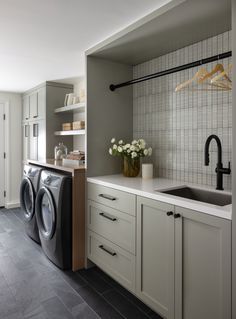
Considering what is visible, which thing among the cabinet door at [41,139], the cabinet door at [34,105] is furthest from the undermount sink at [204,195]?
the cabinet door at [34,105]

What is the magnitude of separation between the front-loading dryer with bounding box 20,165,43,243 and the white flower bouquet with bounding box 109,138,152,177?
113cm

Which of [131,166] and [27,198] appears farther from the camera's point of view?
[27,198]

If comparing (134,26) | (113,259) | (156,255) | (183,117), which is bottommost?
(113,259)

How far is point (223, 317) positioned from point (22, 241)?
2591mm

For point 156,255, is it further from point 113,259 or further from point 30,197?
point 30,197

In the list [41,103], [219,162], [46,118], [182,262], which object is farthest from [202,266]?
[41,103]

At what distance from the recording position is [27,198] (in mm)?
3365

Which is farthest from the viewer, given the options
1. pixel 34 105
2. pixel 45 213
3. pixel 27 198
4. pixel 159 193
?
pixel 34 105

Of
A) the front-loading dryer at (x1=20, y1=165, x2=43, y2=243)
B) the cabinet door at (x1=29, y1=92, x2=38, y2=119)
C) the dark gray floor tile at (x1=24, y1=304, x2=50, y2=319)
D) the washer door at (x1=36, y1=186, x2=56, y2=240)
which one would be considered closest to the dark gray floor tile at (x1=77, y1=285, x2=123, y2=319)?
the dark gray floor tile at (x1=24, y1=304, x2=50, y2=319)

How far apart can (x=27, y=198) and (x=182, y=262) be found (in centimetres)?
246

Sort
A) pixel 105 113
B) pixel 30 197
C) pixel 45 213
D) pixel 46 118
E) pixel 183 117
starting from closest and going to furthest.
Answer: pixel 183 117, pixel 105 113, pixel 45 213, pixel 30 197, pixel 46 118

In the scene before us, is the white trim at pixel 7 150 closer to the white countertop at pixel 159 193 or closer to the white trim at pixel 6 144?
the white trim at pixel 6 144

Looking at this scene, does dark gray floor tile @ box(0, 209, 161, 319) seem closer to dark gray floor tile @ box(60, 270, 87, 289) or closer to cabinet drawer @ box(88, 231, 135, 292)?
dark gray floor tile @ box(60, 270, 87, 289)

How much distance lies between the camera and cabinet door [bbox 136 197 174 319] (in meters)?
1.59
